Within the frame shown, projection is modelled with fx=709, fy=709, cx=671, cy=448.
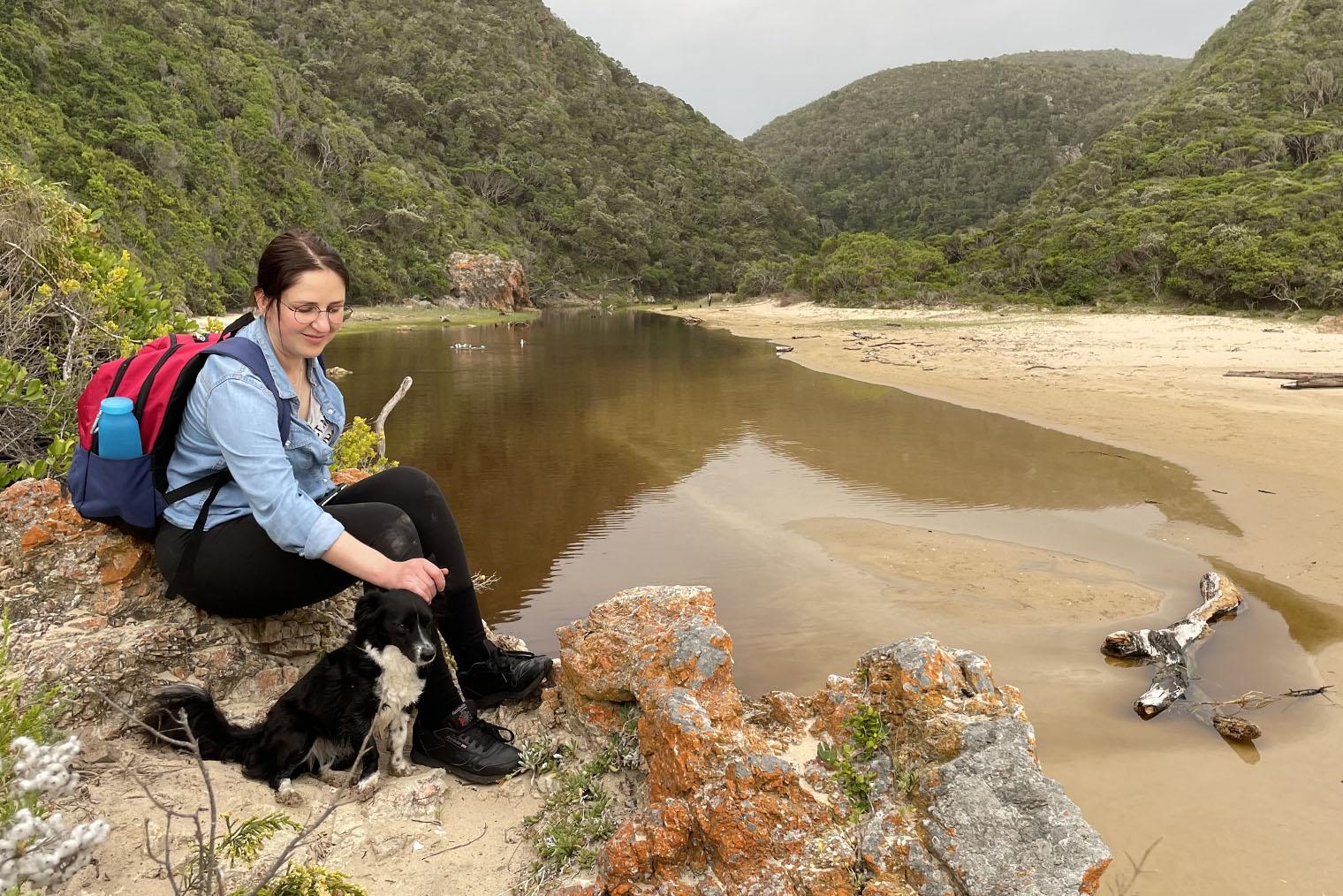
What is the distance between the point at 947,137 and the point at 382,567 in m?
118

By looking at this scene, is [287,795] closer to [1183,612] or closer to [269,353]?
[269,353]

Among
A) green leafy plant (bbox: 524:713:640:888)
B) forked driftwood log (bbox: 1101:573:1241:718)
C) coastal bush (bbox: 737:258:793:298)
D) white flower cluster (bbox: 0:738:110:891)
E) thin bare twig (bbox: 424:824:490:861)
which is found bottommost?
forked driftwood log (bbox: 1101:573:1241:718)

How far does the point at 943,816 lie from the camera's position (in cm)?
210

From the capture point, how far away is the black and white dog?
2514 millimetres

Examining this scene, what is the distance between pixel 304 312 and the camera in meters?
2.51

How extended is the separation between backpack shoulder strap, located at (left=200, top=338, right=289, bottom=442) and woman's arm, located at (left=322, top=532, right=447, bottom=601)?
45 centimetres

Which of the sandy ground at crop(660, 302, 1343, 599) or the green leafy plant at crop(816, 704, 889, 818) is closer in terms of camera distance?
the green leafy plant at crop(816, 704, 889, 818)

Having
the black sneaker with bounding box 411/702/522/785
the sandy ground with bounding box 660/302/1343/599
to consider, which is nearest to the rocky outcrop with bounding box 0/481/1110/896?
the black sneaker with bounding box 411/702/522/785

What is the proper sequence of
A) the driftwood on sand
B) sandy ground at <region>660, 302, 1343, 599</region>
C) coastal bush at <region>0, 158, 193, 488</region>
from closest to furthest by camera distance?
coastal bush at <region>0, 158, 193, 488</region>, sandy ground at <region>660, 302, 1343, 599</region>, the driftwood on sand

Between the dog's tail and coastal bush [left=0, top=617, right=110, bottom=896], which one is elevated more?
coastal bush [left=0, top=617, right=110, bottom=896]

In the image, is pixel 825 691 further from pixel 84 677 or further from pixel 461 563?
pixel 84 677

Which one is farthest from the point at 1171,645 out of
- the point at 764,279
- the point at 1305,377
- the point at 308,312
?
the point at 764,279

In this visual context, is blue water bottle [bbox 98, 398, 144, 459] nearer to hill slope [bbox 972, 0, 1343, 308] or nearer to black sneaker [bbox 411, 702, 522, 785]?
black sneaker [bbox 411, 702, 522, 785]

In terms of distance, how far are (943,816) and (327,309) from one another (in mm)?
2644
